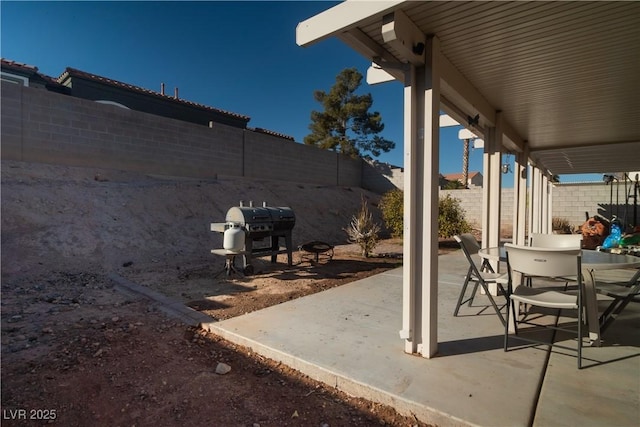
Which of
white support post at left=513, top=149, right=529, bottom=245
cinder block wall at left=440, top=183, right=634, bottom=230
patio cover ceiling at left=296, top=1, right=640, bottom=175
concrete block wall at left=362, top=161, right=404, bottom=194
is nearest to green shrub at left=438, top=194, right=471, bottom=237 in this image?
cinder block wall at left=440, top=183, right=634, bottom=230

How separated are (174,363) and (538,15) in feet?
12.3

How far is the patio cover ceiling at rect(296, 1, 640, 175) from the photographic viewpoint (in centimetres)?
225

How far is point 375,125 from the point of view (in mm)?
23062

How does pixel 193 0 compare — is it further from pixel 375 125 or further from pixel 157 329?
pixel 375 125

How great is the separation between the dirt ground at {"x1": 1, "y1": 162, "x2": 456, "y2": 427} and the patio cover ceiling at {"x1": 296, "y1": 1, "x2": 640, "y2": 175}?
255 cm

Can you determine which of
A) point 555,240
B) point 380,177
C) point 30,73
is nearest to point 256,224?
point 555,240

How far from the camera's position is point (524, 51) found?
→ 283cm

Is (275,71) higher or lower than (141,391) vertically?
higher

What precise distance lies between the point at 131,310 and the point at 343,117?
20.6 m

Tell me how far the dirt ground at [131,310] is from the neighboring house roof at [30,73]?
22.7 ft

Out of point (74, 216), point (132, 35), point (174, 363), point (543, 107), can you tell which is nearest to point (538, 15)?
point (543, 107)

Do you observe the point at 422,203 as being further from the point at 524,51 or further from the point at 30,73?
the point at 30,73

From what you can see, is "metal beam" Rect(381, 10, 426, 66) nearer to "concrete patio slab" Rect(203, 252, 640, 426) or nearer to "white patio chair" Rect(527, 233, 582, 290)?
"concrete patio slab" Rect(203, 252, 640, 426)

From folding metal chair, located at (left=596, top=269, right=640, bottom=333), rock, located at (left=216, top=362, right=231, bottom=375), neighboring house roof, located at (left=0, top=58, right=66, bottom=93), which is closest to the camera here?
rock, located at (left=216, top=362, right=231, bottom=375)
